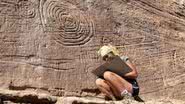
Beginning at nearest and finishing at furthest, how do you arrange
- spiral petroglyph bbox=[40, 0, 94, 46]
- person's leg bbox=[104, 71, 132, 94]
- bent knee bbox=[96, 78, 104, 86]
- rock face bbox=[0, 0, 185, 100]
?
person's leg bbox=[104, 71, 132, 94]
bent knee bbox=[96, 78, 104, 86]
rock face bbox=[0, 0, 185, 100]
spiral petroglyph bbox=[40, 0, 94, 46]

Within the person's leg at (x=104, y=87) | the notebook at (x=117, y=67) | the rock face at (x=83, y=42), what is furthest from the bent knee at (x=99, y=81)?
the rock face at (x=83, y=42)

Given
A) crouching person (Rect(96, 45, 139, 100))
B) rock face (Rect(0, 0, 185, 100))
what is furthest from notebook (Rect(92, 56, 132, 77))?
rock face (Rect(0, 0, 185, 100))

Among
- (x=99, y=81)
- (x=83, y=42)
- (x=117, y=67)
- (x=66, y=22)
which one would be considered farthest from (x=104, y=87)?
(x=66, y=22)

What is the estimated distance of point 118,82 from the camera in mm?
8625

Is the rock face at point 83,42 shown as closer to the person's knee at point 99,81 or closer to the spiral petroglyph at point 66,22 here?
the spiral petroglyph at point 66,22

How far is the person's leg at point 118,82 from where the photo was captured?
339 inches

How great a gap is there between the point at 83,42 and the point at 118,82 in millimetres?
1190

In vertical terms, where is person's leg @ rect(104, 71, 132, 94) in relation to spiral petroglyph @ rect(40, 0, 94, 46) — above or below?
below

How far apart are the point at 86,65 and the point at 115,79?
2.94 feet

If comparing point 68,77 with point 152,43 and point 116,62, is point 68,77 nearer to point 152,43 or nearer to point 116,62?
point 116,62

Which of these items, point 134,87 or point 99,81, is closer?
point 134,87

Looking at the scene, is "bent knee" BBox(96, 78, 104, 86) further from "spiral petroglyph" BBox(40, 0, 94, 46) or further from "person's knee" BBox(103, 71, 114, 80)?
"spiral petroglyph" BBox(40, 0, 94, 46)

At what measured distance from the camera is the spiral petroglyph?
941cm

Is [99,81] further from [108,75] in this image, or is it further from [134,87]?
[134,87]
